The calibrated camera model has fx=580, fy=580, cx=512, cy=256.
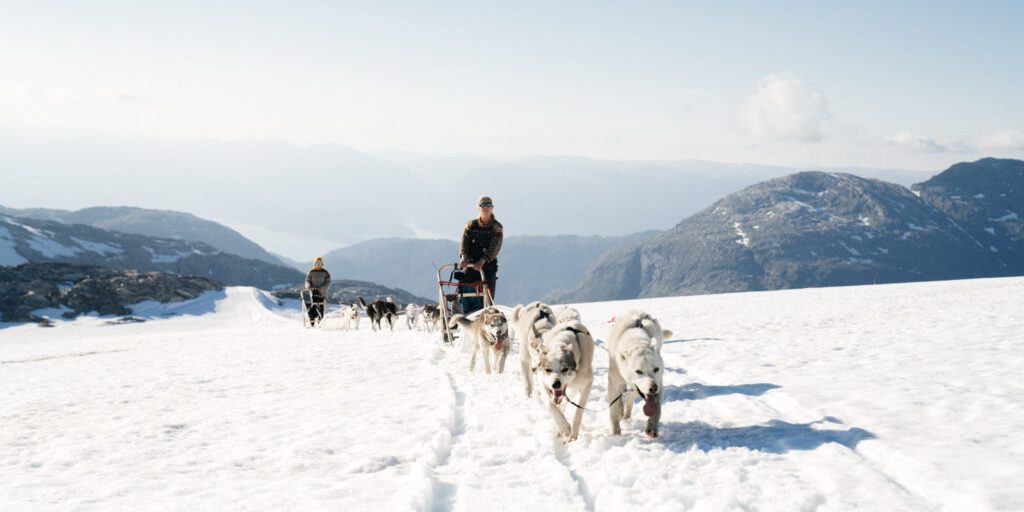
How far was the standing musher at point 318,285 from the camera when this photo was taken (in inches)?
957

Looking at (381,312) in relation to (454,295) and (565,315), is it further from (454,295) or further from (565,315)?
(565,315)

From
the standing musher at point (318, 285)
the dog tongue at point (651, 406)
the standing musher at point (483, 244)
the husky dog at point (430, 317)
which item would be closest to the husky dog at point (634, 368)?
the dog tongue at point (651, 406)

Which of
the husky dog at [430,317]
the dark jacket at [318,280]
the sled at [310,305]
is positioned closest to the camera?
the husky dog at [430,317]

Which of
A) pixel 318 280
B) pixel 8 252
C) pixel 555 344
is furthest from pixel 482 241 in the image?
pixel 8 252

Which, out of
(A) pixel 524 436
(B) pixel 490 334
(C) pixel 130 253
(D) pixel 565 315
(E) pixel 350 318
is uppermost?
(C) pixel 130 253

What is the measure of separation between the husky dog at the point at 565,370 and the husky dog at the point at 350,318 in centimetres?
2037

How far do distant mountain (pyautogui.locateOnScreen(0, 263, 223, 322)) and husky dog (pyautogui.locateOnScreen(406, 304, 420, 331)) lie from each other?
3615 centimetres

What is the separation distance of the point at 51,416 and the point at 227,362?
5.62 m

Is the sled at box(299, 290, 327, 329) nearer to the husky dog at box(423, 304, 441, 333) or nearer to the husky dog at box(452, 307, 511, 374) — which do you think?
the husky dog at box(423, 304, 441, 333)

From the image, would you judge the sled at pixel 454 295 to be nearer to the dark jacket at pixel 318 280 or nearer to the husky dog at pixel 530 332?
the husky dog at pixel 530 332

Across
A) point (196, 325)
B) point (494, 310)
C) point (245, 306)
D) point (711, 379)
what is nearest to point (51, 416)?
point (494, 310)

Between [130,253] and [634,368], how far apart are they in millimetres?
188787

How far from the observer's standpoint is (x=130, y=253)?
161 metres

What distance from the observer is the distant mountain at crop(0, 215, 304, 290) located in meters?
139
